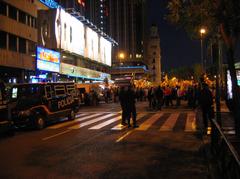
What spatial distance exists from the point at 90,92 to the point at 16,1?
12782mm

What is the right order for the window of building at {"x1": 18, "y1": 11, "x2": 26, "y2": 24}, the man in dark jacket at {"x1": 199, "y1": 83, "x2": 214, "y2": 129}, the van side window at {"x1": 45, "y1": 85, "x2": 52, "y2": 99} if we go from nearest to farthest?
1. the man in dark jacket at {"x1": 199, "y1": 83, "x2": 214, "y2": 129}
2. the van side window at {"x1": 45, "y1": 85, "x2": 52, "y2": 99}
3. the window of building at {"x1": 18, "y1": 11, "x2": 26, "y2": 24}

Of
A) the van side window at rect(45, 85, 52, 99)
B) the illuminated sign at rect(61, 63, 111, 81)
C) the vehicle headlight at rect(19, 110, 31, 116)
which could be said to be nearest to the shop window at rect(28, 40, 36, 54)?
the illuminated sign at rect(61, 63, 111, 81)

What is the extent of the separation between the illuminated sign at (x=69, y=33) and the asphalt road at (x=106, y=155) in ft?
127

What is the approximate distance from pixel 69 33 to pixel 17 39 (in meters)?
18.5

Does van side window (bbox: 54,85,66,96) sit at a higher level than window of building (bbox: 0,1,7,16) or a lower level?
lower

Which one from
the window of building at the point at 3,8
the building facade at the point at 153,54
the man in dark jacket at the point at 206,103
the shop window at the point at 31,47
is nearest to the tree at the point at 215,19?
the man in dark jacket at the point at 206,103

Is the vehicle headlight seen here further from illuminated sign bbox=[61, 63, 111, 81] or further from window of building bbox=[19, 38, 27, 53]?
illuminated sign bbox=[61, 63, 111, 81]

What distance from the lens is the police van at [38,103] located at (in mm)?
15516

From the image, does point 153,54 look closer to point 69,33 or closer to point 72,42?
point 72,42

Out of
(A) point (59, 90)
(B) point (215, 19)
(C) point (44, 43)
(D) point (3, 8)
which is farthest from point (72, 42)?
(B) point (215, 19)

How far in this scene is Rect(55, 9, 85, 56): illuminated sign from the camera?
167 ft

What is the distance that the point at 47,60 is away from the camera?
43000 millimetres

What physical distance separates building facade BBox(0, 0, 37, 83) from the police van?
1824 centimetres

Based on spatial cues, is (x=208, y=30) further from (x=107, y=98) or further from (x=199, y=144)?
(x=107, y=98)
